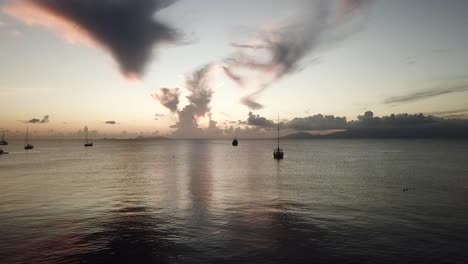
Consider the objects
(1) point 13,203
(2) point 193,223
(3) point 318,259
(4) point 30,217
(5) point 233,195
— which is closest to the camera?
(3) point 318,259

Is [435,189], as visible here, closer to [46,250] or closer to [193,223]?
[193,223]

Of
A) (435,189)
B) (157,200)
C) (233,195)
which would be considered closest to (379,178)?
(435,189)

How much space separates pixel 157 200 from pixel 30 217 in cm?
1940

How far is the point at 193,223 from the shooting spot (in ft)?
138

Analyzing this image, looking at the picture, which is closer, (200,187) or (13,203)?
(13,203)

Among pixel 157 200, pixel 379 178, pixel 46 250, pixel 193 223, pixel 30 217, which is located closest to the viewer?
pixel 46 250

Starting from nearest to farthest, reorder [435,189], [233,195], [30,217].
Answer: [30,217] → [233,195] → [435,189]

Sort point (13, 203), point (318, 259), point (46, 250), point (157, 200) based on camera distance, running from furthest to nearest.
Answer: point (157, 200)
point (13, 203)
point (46, 250)
point (318, 259)

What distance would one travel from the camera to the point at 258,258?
3003 centimetres

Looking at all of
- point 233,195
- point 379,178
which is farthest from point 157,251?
point 379,178

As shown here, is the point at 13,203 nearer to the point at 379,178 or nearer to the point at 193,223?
the point at 193,223

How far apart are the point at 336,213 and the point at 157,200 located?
3023cm

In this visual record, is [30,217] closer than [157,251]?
No

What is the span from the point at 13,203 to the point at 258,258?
1803 inches
